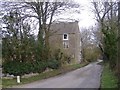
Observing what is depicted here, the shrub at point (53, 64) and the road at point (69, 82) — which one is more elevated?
the road at point (69, 82)

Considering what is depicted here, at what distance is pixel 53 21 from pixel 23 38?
10520mm

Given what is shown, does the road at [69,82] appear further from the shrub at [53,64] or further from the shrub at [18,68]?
the shrub at [53,64]

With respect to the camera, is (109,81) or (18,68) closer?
(109,81)

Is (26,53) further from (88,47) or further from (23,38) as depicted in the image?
(88,47)

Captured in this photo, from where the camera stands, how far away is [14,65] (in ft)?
80.9

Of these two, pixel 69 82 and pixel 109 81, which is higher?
pixel 109 81

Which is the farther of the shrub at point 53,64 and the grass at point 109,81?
the shrub at point 53,64

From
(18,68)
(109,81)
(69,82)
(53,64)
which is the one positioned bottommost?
(53,64)

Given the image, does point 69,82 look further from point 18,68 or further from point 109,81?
point 18,68

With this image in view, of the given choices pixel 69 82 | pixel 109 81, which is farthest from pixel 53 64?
pixel 109 81

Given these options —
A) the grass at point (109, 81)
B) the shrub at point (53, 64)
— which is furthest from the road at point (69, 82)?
the shrub at point (53, 64)

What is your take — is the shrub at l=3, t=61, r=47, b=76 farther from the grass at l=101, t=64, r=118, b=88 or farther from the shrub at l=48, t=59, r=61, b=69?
the grass at l=101, t=64, r=118, b=88

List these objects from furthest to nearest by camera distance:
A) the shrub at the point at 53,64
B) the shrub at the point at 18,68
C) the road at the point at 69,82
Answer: the shrub at the point at 53,64 < the shrub at the point at 18,68 < the road at the point at 69,82

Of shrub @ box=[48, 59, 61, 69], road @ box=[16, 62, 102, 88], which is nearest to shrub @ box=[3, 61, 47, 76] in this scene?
road @ box=[16, 62, 102, 88]
